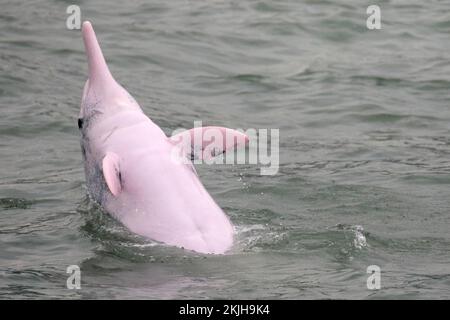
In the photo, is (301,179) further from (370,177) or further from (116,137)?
(116,137)

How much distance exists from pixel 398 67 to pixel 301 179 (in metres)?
4.59

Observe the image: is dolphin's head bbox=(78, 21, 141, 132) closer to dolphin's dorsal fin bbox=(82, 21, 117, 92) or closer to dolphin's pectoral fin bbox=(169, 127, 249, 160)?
dolphin's dorsal fin bbox=(82, 21, 117, 92)

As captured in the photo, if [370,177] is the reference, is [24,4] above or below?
above

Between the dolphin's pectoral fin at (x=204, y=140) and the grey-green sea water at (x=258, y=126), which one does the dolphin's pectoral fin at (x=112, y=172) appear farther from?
the dolphin's pectoral fin at (x=204, y=140)

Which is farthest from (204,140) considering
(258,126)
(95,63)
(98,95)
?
(258,126)

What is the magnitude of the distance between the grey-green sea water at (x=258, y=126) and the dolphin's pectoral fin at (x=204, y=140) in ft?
2.51

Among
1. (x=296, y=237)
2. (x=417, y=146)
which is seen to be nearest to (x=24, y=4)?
(x=417, y=146)

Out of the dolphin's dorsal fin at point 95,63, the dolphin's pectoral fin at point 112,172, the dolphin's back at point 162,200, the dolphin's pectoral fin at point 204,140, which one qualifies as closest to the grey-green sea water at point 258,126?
the dolphin's back at point 162,200

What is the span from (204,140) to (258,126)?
381 centimetres

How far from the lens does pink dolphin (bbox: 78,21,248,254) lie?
29.3 ft

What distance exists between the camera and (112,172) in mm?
9016

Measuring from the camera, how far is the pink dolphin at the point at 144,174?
352 inches

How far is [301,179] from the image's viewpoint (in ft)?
37.9

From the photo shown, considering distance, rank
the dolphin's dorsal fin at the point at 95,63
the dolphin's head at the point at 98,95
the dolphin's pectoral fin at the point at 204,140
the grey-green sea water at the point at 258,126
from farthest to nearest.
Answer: the dolphin's dorsal fin at the point at 95,63
the dolphin's head at the point at 98,95
the dolphin's pectoral fin at the point at 204,140
the grey-green sea water at the point at 258,126
